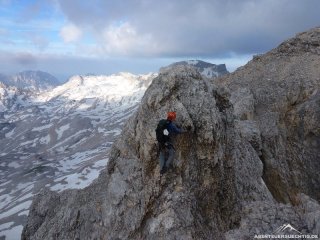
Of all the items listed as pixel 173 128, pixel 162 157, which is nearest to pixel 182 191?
pixel 162 157

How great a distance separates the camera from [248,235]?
62.2 feet

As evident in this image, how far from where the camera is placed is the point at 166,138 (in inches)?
927

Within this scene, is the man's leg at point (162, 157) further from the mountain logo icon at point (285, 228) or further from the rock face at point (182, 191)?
the mountain logo icon at point (285, 228)

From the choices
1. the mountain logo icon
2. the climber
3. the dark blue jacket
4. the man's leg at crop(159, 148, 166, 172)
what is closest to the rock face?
the mountain logo icon

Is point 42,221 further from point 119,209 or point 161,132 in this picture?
point 161,132

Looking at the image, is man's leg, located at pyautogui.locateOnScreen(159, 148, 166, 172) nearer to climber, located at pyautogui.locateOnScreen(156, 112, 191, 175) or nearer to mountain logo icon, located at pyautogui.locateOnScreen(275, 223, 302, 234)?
climber, located at pyautogui.locateOnScreen(156, 112, 191, 175)

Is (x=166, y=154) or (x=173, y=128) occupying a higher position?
(x=173, y=128)

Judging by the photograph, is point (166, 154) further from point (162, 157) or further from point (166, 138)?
point (166, 138)

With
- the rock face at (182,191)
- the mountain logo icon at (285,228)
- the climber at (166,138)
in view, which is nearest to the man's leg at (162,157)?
the climber at (166,138)

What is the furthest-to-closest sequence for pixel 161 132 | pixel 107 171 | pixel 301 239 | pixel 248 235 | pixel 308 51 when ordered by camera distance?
pixel 308 51, pixel 107 171, pixel 161 132, pixel 248 235, pixel 301 239

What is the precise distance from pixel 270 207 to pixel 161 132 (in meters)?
7.61

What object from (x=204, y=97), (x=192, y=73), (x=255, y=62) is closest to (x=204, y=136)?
(x=204, y=97)

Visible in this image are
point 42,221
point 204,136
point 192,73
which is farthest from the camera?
point 42,221

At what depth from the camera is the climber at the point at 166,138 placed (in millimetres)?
23203
